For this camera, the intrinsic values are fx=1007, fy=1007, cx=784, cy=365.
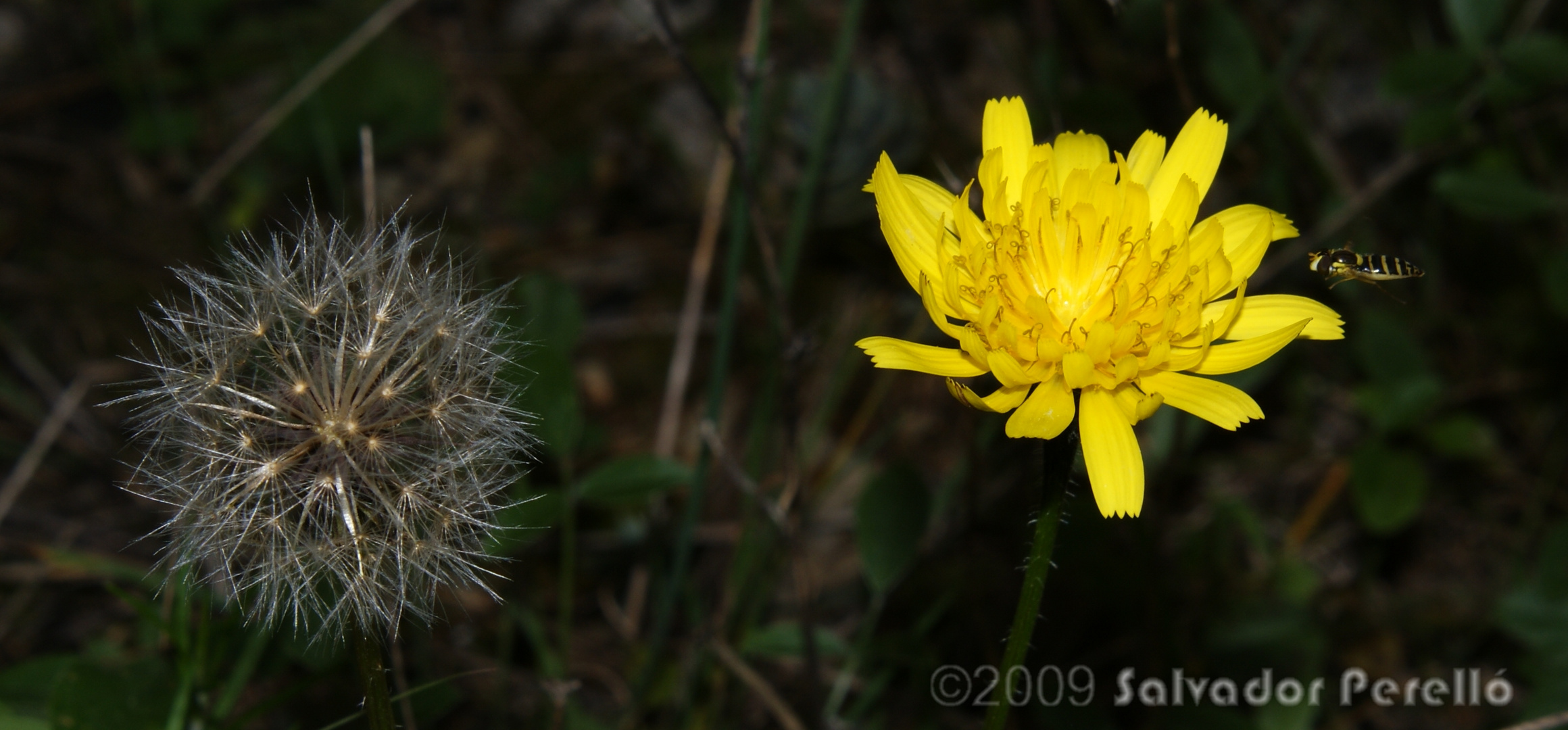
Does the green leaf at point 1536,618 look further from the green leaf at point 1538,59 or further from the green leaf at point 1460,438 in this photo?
the green leaf at point 1538,59

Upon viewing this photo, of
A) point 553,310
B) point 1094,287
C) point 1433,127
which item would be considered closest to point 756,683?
point 553,310

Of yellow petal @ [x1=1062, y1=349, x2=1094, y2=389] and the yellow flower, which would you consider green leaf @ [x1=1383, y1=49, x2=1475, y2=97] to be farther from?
yellow petal @ [x1=1062, y1=349, x2=1094, y2=389]

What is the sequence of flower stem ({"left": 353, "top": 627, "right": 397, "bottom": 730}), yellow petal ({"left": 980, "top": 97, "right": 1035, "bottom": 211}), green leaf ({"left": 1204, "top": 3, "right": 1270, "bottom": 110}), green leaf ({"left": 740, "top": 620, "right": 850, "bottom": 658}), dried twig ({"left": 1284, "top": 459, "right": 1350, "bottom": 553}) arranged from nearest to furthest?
flower stem ({"left": 353, "top": 627, "right": 397, "bottom": 730}) < yellow petal ({"left": 980, "top": 97, "right": 1035, "bottom": 211}) < green leaf ({"left": 740, "top": 620, "right": 850, "bottom": 658}) < green leaf ({"left": 1204, "top": 3, "right": 1270, "bottom": 110}) < dried twig ({"left": 1284, "top": 459, "right": 1350, "bottom": 553})

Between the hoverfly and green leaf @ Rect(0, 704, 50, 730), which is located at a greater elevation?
the hoverfly

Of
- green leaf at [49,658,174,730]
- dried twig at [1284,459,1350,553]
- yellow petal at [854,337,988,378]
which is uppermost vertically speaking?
dried twig at [1284,459,1350,553]

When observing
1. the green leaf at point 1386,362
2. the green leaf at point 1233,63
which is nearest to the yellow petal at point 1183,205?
the green leaf at point 1233,63

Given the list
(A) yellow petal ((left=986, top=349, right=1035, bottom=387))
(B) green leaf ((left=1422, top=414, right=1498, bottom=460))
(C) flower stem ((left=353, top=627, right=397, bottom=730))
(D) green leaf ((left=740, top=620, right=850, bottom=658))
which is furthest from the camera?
(B) green leaf ((left=1422, top=414, right=1498, bottom=460))

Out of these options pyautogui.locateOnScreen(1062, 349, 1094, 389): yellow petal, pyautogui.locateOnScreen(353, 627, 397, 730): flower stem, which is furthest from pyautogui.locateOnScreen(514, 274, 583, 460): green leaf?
pyautogui.locateOnScreen(1062, 349, 1094, 389): yellow petal
